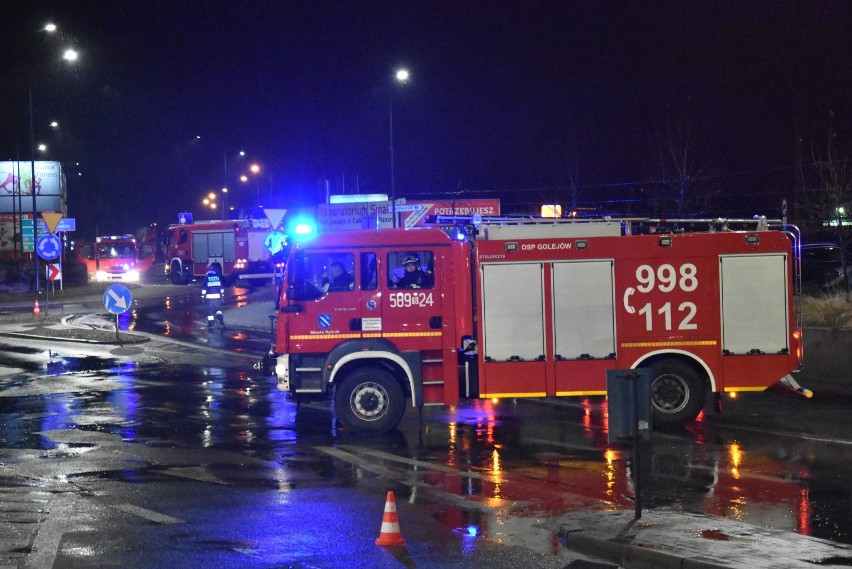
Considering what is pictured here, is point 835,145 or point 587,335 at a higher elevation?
point 835,145

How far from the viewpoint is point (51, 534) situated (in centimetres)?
795

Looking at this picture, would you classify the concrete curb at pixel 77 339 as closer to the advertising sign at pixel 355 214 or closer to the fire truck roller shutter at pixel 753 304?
the advertising sign at pixel 355 214

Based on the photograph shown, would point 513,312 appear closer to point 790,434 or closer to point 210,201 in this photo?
point 790,434

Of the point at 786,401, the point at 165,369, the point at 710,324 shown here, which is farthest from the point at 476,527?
the point at 165,369

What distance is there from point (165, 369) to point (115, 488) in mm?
10638

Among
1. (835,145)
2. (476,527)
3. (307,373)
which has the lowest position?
(476,527)

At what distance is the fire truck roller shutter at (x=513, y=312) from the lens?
41.8 ft

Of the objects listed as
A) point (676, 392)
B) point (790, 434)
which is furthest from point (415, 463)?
point (790, 434)

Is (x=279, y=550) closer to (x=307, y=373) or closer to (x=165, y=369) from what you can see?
(x=307, y=373)

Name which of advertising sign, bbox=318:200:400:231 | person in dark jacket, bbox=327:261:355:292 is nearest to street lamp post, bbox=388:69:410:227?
advertising sign, bbox=318:200:400:231

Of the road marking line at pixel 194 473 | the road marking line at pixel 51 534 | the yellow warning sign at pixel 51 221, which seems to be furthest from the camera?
the yellow warning sign at pixel 51 221

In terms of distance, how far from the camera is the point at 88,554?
7.39 metres

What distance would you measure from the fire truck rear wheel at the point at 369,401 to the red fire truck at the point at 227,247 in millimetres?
35925

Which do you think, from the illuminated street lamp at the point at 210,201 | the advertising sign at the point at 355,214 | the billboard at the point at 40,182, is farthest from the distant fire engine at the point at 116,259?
the illuminated street lamp at the point at 210,201
